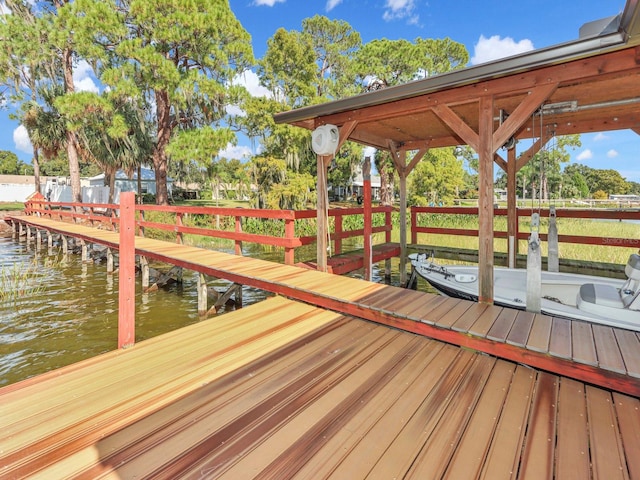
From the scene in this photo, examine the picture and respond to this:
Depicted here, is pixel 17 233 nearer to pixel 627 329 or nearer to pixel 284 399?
pixel 284 399

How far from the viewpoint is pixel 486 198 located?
373cm

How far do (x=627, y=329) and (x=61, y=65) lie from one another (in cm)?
2177

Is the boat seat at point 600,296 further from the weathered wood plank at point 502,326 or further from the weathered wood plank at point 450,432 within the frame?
the weathered wood plank at point 450,432

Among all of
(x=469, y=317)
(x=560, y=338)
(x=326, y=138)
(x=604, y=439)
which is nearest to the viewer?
(x=604, y=439)

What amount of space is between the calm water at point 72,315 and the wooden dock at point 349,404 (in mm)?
2320

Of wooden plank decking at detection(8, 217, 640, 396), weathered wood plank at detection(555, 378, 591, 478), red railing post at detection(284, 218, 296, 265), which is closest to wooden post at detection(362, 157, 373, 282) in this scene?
wooden plank decking at detection(8, 217, 640, 396)

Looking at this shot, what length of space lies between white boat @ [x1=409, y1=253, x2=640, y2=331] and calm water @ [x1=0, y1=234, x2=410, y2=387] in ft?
9.74

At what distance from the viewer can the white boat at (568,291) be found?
328 centimetres

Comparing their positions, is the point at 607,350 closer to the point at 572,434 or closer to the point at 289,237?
the point at 572,434

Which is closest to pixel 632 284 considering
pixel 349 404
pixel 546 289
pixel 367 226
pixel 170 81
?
pixel 546 289

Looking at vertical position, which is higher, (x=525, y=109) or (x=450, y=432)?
(x=525, y=109)

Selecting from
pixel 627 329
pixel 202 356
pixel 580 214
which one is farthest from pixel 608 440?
pixel 580 214

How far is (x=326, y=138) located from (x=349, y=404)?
378 centimetres

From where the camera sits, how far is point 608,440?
1.83 m
